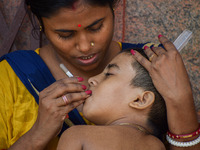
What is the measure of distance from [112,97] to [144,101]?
0.54 ft

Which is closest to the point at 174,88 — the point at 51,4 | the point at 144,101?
the point at 144,101

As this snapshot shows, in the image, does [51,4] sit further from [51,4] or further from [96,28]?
[96,28]

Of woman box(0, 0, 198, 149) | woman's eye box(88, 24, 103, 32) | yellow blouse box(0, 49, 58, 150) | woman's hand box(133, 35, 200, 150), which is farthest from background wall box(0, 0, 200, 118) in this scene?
woman's hand box(133, 35, 200, 150)

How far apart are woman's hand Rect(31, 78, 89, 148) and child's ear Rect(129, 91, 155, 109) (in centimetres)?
26

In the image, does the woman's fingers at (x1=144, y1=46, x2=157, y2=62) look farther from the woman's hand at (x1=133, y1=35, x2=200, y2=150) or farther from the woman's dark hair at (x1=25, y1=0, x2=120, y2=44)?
the woman's dark hair at (x1=25, y1=0, x2=120, y2=44)

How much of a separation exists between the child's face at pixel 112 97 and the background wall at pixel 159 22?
1208 mm

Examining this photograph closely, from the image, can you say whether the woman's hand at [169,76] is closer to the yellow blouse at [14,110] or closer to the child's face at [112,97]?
the child's face at [112,97]

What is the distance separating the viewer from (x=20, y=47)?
2.80m

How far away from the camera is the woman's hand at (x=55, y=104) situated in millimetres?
1274

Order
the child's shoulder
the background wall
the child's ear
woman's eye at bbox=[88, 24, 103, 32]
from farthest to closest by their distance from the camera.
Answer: the background wall
woman's eye at bbox=[88, 24, 103, 32]
the child's ear
the child's shoulder

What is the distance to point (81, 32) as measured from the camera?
145 centimetres

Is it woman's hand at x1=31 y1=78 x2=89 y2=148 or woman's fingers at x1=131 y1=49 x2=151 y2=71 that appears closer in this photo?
woman's hand at x1=31 y1=78 x2=89 y2=148

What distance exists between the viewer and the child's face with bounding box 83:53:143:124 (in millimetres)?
1408

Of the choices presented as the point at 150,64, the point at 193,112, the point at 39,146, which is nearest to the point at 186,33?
the point at 150,64
